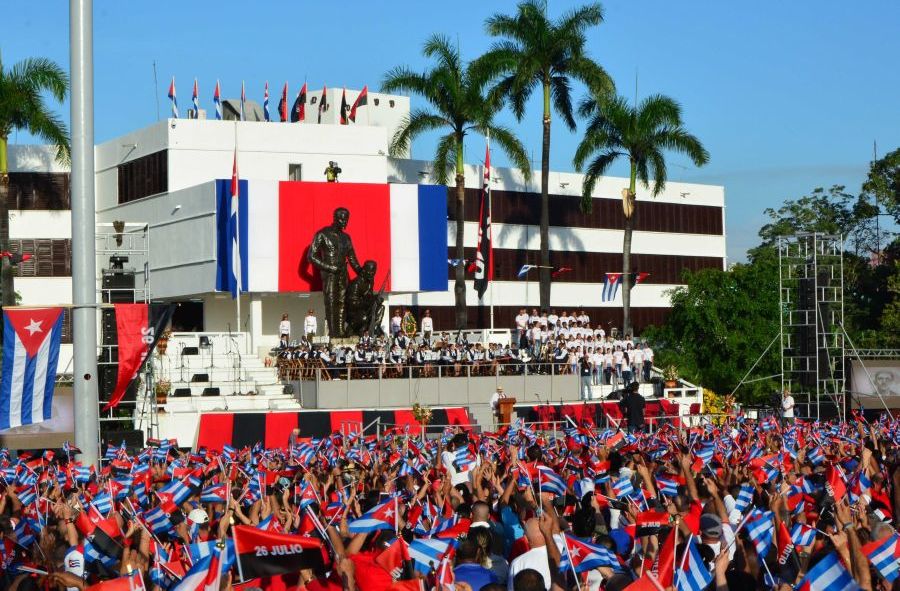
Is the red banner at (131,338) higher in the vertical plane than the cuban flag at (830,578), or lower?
higher

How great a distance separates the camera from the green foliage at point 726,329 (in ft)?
178

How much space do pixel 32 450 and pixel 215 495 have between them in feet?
53.8

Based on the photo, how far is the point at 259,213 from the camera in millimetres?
46562

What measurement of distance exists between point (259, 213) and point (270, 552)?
124 ft

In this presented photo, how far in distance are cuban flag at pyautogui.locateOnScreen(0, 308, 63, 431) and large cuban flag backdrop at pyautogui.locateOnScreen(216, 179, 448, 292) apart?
26824 mm

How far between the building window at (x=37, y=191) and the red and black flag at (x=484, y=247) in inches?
620

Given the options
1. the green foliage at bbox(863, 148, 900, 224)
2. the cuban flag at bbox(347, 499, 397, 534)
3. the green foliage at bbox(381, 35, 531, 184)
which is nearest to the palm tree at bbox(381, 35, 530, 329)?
the green foliage at bbox(381, 35, 531, 184)

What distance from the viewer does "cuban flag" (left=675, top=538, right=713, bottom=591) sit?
8.65 m

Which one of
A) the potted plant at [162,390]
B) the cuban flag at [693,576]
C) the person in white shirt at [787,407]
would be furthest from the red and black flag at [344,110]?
the cuban flag at [693,576]

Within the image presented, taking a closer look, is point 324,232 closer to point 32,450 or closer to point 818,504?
point 32,450

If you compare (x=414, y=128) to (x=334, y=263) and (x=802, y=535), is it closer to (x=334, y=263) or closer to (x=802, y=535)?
(x=334, y=263)

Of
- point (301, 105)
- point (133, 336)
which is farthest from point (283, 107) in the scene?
point (133, 336)

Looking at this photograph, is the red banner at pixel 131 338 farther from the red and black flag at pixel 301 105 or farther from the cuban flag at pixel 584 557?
the red and black flag at pixel 301 105

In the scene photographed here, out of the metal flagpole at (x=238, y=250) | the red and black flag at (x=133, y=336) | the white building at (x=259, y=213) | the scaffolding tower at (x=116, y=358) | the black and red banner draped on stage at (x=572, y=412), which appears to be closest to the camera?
the red and black flag at (x=133, y=336)
